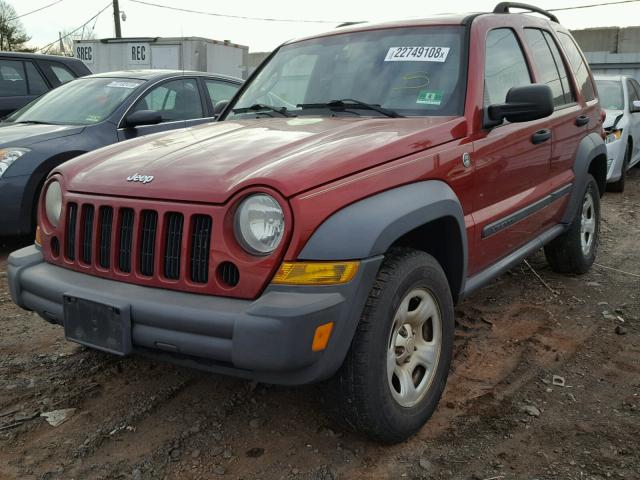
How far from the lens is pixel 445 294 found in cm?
281

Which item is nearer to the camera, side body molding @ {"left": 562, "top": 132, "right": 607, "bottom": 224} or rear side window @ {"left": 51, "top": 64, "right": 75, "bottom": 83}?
side body molding @ {"left": 562, "top": 132, "right": 607, "bottom": 224}

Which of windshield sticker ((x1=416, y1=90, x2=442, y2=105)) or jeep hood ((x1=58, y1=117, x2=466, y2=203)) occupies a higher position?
windshield sticker ((x1=416, y1=90, x2=442, y2=105))

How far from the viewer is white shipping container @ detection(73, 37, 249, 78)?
57.8 ft

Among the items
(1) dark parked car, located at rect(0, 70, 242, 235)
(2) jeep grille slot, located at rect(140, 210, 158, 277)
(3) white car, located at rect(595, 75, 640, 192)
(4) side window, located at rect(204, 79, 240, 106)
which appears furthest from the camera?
(3) white car, located at rect(595, 75, 640, 192)

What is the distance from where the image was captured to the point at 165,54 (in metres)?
18.2

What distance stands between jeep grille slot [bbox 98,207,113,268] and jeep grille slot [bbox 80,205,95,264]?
80mm

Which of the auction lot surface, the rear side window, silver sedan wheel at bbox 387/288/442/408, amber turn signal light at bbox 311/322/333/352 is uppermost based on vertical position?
the rear side window

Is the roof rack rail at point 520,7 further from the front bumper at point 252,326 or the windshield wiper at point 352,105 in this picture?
the front bumper at point 252,326

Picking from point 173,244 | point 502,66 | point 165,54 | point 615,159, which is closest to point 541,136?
point 502,66

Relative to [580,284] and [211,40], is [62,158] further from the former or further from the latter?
[211,40]

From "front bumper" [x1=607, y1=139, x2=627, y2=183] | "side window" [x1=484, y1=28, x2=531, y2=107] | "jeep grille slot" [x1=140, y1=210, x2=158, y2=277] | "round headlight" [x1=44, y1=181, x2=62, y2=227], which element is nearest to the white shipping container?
"front bumper" [x1=607, y1=139, x2=627, y2=183]

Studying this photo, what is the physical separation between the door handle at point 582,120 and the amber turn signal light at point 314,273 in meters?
2.93

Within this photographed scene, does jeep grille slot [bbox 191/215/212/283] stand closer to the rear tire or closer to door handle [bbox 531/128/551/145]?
door handle [bbox 531/128/551/145]

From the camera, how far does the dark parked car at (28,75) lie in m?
7.90
